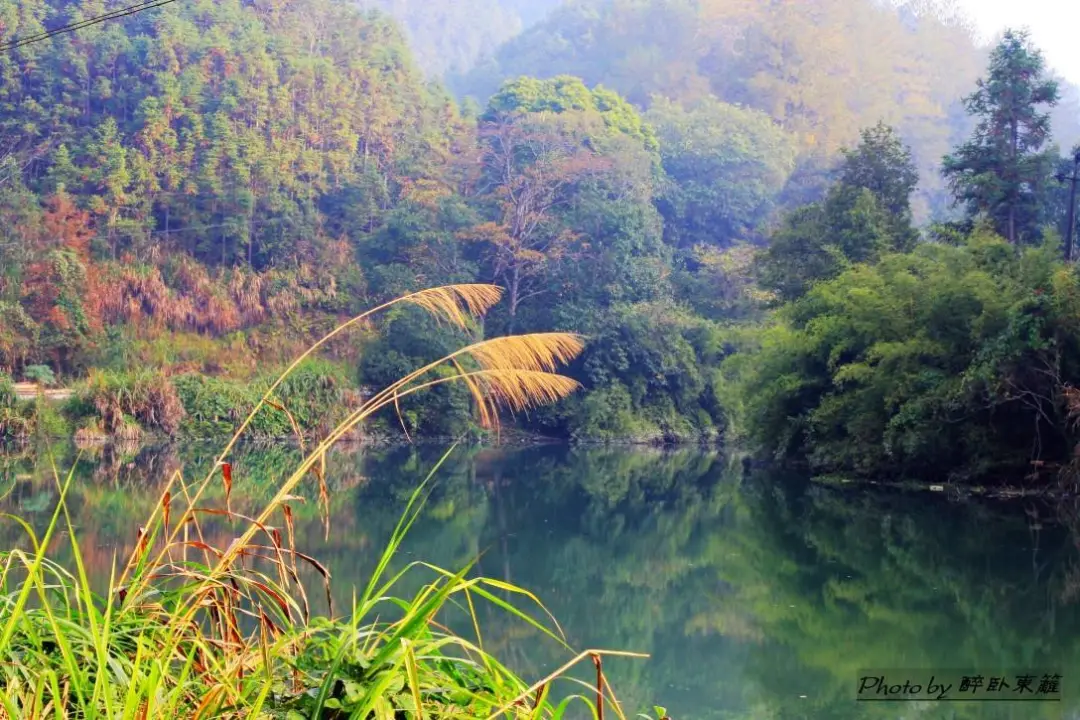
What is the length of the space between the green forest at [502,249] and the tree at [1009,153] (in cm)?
6

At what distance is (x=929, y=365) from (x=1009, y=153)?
6.63 m

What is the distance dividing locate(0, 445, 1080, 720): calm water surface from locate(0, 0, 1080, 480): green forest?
6.59 feet

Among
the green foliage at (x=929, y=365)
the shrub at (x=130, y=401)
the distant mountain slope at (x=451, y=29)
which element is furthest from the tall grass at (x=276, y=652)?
the distant mountain slope at (x=451, y=29)

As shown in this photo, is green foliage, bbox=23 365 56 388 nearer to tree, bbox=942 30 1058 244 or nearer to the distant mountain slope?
tree, bbox=942 30 1058 244

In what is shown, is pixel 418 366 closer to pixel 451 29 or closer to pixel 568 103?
pixel 568 103

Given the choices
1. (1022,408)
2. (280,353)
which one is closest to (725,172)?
(280,353)

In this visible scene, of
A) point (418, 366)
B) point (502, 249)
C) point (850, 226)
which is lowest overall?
point (418, 366)

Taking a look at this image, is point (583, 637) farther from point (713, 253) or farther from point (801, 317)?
point (713, 253)

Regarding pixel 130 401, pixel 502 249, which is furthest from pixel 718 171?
pixel 130 401

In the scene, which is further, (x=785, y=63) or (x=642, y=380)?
(x=785, y=63)

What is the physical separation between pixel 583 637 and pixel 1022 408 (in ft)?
32.5

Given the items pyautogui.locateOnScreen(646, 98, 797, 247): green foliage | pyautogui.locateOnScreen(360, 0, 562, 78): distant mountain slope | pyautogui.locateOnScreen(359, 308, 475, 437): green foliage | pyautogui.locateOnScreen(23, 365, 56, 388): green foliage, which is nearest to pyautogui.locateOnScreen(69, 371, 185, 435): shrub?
pyautogui.locateOnScreen(23, 365, 56, 388): green foliage

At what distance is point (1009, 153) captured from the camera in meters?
20.6

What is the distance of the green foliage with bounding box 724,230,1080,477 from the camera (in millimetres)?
14086
